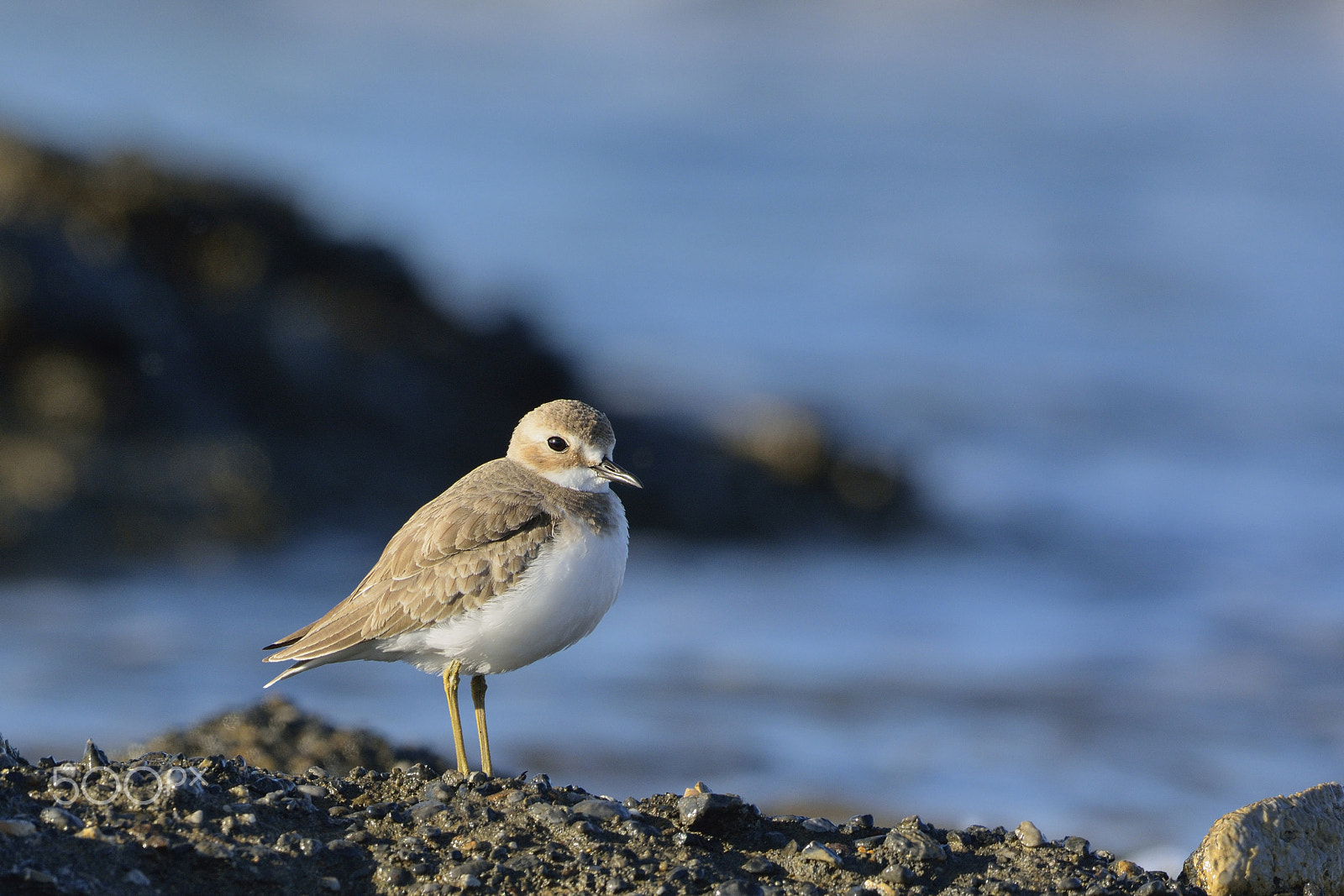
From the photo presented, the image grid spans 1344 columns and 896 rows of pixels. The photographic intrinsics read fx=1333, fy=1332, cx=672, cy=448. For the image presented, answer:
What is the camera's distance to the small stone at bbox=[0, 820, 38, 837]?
3.27 meters

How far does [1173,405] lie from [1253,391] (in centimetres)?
127

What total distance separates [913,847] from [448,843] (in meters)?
1.34

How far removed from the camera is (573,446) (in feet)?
16.5

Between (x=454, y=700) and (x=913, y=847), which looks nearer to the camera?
(x=913, y=847)

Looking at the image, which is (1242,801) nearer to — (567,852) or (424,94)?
(567,852)

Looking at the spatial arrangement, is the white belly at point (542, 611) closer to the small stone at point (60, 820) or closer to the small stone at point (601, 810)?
the small stone at point (601, 810)

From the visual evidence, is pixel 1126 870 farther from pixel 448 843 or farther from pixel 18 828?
pixel 18 828

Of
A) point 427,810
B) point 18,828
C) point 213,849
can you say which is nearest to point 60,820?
point 18,828

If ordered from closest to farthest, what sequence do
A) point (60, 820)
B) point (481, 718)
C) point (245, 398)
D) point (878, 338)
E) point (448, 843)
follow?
point (60, 820), point (448, 843), point (481, 718), point (245, 398), point (878, 338)

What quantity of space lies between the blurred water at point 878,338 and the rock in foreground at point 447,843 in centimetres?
321

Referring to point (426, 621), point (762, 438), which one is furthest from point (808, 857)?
point (762, 438)

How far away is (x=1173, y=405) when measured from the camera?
1645 cm

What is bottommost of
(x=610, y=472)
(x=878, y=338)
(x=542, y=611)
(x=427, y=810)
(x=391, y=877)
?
(x=391, y=877)

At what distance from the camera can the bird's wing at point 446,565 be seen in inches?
185
